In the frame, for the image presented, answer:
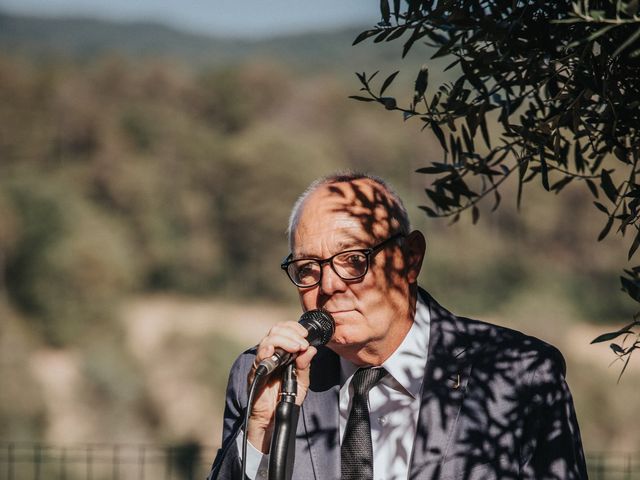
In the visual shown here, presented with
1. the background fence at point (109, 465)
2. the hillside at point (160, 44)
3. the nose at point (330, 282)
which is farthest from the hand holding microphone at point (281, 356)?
the hillside at point (160, 44)

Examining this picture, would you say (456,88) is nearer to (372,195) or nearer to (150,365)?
(372,195)

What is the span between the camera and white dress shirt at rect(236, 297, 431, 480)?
2.79 metres

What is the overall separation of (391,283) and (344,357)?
0.31m

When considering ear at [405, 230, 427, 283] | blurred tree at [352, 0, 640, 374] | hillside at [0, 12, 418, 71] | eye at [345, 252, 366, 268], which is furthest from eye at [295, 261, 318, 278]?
hillside at [0, 12, 418, 71]

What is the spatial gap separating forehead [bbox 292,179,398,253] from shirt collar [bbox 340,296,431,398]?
1.31ft

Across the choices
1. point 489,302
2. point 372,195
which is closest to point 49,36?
point 489,302

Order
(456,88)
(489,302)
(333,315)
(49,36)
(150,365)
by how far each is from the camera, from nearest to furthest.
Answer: (456,88) < (333,315) < (150,365) < (489,302) < (49,36)

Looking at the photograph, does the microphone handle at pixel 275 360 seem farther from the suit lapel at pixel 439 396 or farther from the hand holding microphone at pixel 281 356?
the suit lapel at pixel 439 396

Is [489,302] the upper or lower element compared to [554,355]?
→ lower

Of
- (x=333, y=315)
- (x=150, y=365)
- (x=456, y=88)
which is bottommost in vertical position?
(x=150, y=365)

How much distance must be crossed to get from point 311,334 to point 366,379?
0.55 metres

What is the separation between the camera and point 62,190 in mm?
34469

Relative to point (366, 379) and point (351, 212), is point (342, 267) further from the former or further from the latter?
point (366, 379)

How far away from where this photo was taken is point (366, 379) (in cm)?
290
